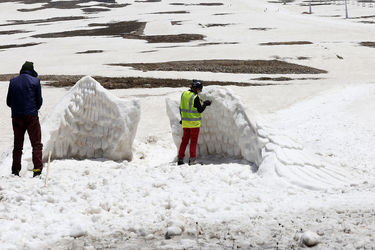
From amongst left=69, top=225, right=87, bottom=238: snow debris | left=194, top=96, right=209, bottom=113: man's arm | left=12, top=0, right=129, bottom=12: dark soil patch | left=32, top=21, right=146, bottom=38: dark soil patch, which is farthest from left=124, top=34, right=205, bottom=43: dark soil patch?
left=12, top=0, right=129, bottom=12: dark soil patch

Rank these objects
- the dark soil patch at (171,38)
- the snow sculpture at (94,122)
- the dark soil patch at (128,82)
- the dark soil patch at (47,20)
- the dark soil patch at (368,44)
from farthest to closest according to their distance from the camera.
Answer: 1. the dark soil patch at (47,20)
2. the dark soil patch at (171,38)
3. the dark soil patch at (368,44)
4. the dark soil patch at (128,82)
5. the snow sculpture at (94,122)

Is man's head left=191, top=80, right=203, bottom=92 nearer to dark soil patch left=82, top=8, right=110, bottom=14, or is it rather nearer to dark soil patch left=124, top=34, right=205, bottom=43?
dark soil patch left=124, top=34, right=205, bottom=43

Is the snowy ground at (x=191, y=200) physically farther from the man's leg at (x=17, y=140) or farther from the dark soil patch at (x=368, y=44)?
the dark soil patch at (x=368, y=44)

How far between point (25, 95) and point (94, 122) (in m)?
2.65

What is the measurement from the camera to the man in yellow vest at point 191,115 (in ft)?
32.9

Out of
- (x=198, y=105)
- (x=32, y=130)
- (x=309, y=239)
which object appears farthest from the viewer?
(x=198, y=105)

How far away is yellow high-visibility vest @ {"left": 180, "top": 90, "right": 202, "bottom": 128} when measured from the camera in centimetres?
1007

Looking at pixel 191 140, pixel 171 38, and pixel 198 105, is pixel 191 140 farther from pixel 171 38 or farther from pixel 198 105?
pixel 171 38

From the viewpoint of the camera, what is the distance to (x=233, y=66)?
2980 centimetres

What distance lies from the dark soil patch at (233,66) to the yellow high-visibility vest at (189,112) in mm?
18208

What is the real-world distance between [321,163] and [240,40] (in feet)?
121

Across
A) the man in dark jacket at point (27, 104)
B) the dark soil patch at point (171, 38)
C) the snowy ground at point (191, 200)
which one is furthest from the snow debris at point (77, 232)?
the dark soil patch at point (171, 38)

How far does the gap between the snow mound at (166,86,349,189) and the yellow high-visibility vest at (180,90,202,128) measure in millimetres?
598

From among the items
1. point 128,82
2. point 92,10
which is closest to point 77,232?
point 128,82
